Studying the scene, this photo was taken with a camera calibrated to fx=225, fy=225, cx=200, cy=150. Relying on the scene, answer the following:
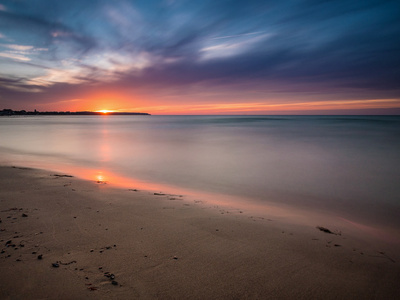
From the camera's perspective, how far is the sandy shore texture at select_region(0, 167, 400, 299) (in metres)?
2.45

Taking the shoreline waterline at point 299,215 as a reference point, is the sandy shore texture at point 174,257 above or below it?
above

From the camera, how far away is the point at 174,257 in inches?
117

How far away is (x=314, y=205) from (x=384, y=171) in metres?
6.92

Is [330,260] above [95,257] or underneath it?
underneath

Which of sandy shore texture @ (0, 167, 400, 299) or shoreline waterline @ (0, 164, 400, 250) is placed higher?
sandy shore texture @ (0, 167, 400, 299)

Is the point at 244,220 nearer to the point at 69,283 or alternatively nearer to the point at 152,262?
the point at 152,262

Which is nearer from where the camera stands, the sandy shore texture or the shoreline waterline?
the sandy shore texture

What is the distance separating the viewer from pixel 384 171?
34.6 ft

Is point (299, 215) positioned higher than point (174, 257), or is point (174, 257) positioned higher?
point (174, 257)

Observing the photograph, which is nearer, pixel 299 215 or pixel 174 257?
pixel 174 257

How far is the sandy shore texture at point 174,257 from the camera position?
8.04 ft

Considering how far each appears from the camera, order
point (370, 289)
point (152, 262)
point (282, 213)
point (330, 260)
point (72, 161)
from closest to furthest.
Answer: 1. point (370, 289)
2. point (152, 262)
3. point (330, 260)
4. point (282, 213)
5. point (72, 161)

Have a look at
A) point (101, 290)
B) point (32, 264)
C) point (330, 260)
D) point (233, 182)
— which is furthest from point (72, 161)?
point (330, 260)

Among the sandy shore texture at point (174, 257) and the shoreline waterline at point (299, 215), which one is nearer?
the sandy shore texture at point (174, 257)
